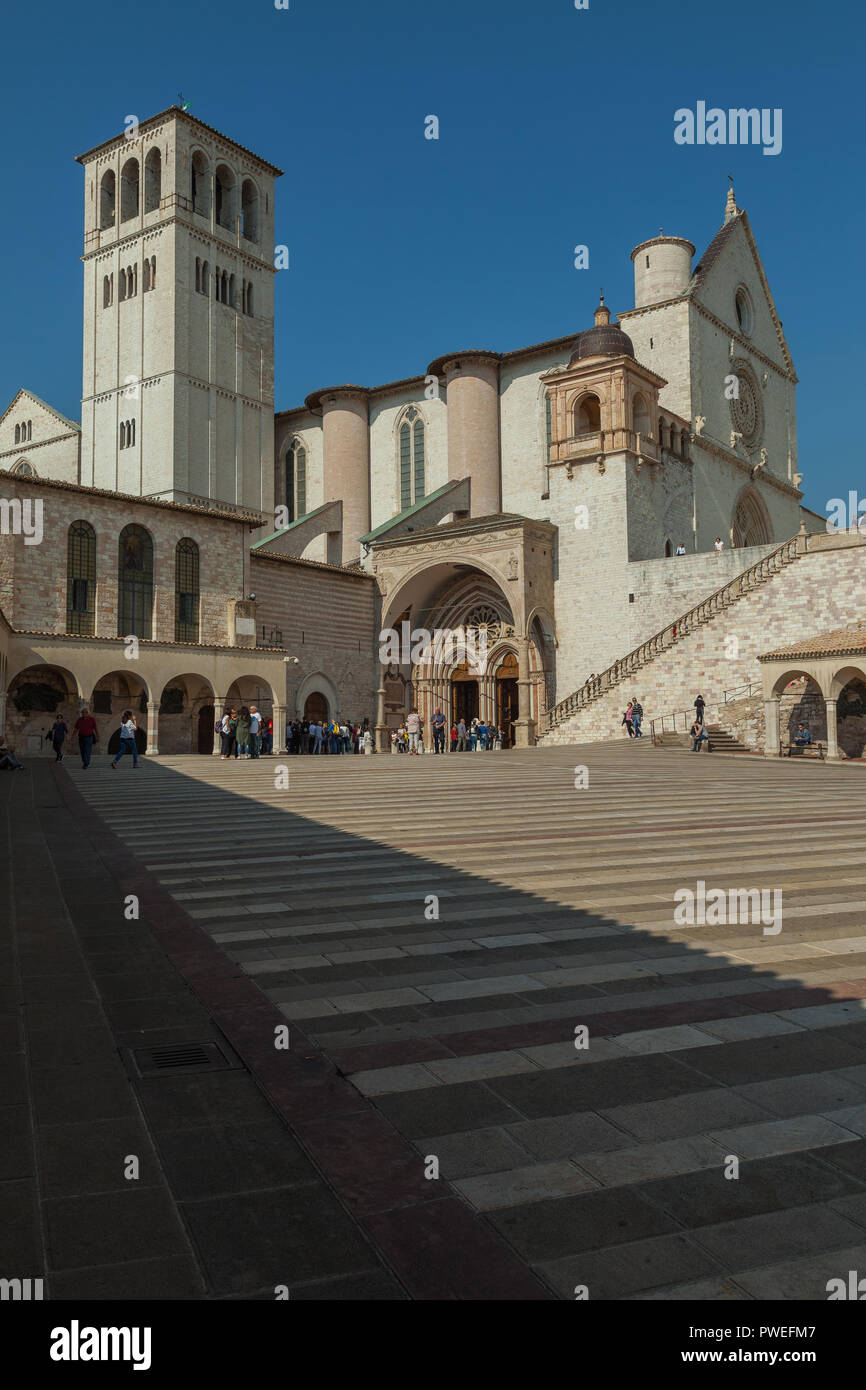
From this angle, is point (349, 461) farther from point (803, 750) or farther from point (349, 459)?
point (803, 750)

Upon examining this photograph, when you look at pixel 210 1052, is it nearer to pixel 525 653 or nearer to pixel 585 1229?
pixel 585 1229

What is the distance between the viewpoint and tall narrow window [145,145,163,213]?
47.1m

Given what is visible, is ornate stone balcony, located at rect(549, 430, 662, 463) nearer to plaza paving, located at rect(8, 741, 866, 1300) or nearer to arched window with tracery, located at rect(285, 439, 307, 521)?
arched window with tracery, located at rect(285, 439, 307, 521)

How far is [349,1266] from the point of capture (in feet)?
8.43

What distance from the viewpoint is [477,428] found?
43531 millimetres

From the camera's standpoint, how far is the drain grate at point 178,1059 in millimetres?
3963

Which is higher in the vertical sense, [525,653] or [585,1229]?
[525,653]

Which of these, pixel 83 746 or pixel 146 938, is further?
pixel 83 746

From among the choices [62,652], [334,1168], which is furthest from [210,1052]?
[62,652]

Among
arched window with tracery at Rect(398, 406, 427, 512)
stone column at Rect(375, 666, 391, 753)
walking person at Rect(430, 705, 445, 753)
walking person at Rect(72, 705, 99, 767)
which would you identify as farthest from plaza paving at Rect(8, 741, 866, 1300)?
arched window with tracery at Rect(398, 406, 427, 512)

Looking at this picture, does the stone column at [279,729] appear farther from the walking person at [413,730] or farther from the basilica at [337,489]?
the walking person at [413,730]

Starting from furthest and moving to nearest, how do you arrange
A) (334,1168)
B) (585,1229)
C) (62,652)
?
(62,652)
(334,1168)
(585,1229)

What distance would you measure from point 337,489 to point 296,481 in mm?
4101

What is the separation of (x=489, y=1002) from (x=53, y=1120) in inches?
85.3
